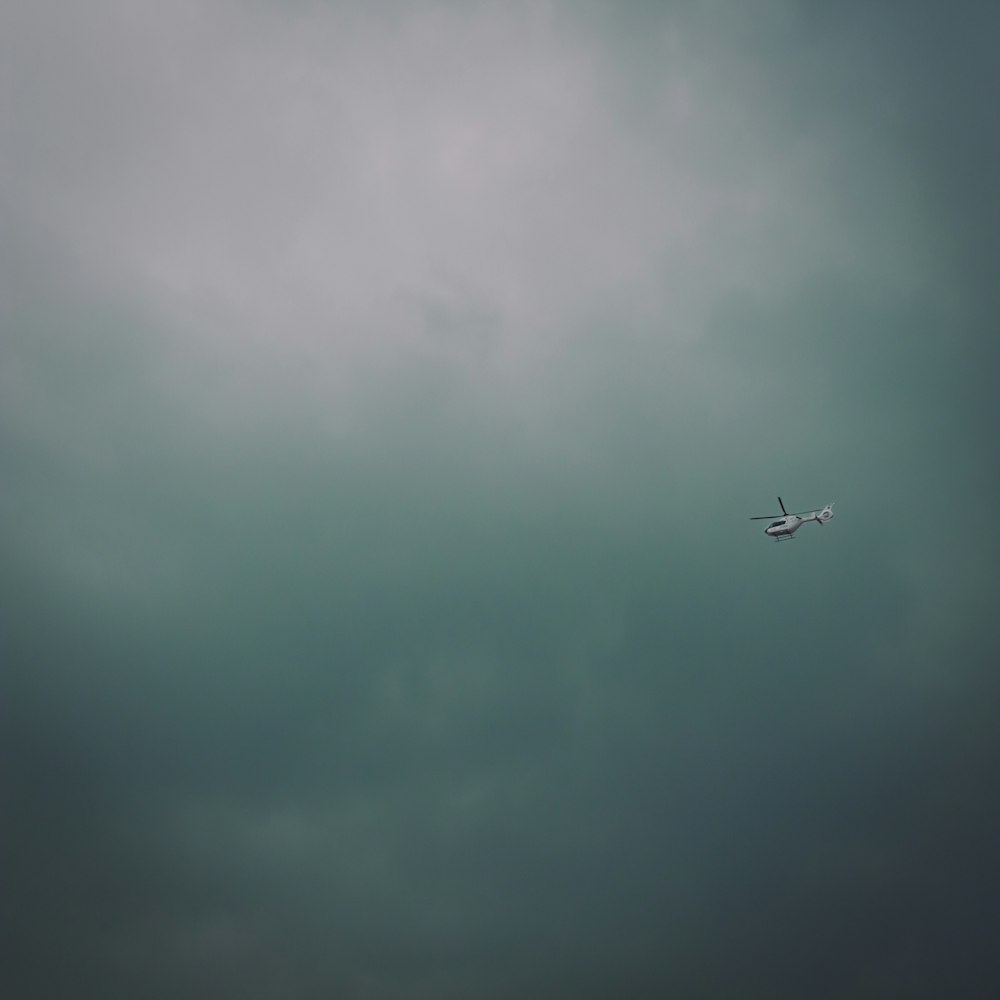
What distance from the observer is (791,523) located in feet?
468
